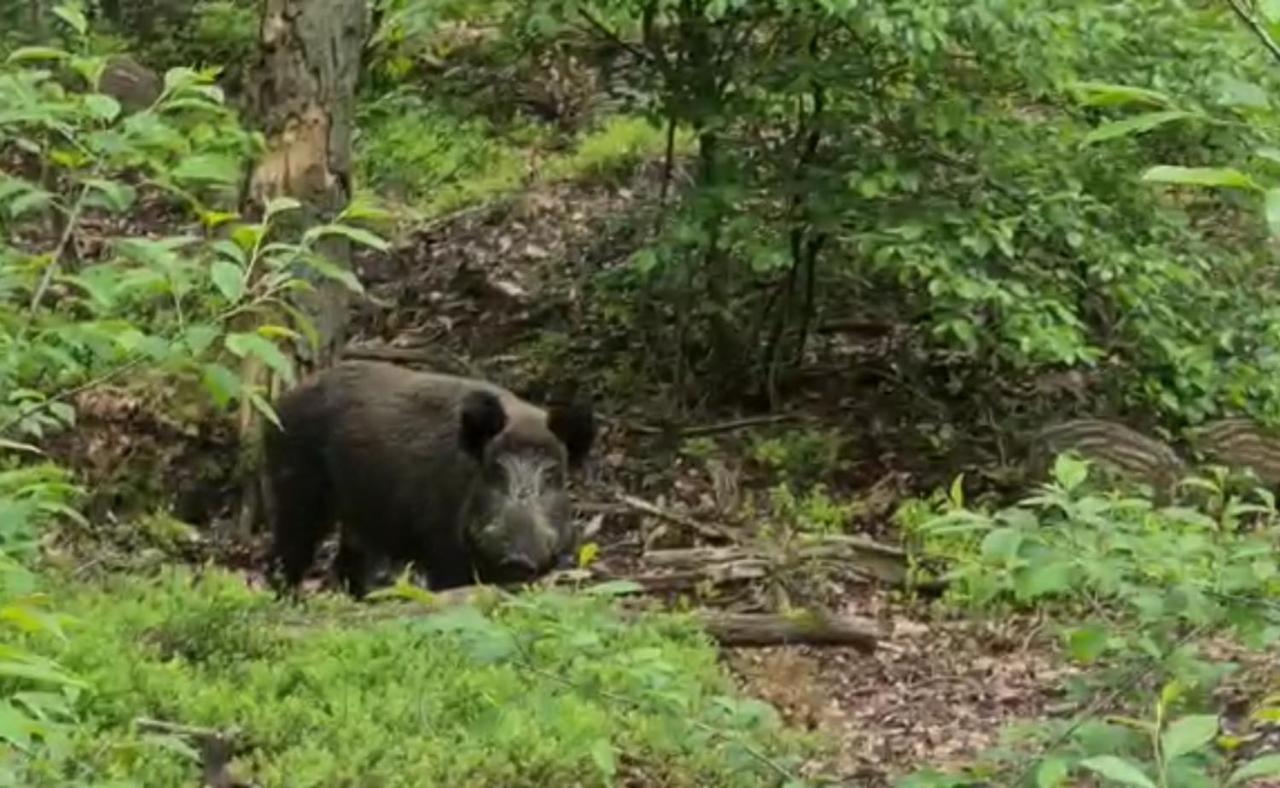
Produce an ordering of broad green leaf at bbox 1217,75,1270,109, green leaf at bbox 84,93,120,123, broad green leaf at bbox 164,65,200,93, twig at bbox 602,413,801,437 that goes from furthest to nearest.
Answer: twig at bbox 602,413,801,437 < broad green leaf at bbox 164,65,200,93 < green leaf at bbox 84,93,120,123 < broad green leaf at bbox 1217,75,1270,109

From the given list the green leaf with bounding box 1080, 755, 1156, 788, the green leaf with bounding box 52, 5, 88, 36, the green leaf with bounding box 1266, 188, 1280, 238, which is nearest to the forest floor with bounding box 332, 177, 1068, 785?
the green leaf with bounding box 52, 5, 88, 36

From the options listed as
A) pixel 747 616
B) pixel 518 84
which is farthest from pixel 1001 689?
pixel 518 84

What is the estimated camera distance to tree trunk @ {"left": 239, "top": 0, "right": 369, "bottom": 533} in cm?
1052

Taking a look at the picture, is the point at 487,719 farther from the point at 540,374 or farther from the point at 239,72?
the point at 239,72

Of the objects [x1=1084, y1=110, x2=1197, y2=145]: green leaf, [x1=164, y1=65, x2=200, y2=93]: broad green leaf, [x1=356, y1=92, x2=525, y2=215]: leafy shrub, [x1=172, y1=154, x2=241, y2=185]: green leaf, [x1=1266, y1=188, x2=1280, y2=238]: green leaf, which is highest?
[x1=1084, y1=110, x2=1197, y2=145]: green leaf

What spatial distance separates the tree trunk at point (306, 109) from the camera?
34.5ft

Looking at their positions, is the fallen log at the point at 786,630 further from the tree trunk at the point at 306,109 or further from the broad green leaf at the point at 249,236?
the broad green leaf at the point at 249,236

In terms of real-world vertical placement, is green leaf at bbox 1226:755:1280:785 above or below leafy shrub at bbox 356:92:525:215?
above

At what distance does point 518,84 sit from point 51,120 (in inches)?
371

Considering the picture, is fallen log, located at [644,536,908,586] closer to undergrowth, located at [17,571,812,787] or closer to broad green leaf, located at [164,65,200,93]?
undergrowth, located at [17,571,812,787]

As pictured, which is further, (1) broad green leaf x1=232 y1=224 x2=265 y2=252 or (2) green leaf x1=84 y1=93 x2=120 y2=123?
(2) green leaf x1=84 y1=93 x2=120 y2=123

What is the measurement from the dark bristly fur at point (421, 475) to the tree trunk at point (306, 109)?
0.83 meters

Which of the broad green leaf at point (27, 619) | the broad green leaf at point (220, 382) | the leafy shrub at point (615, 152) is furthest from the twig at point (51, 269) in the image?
the leafy shrub at point (615, 152)

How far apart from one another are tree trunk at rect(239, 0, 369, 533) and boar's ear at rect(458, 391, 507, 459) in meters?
1.91
